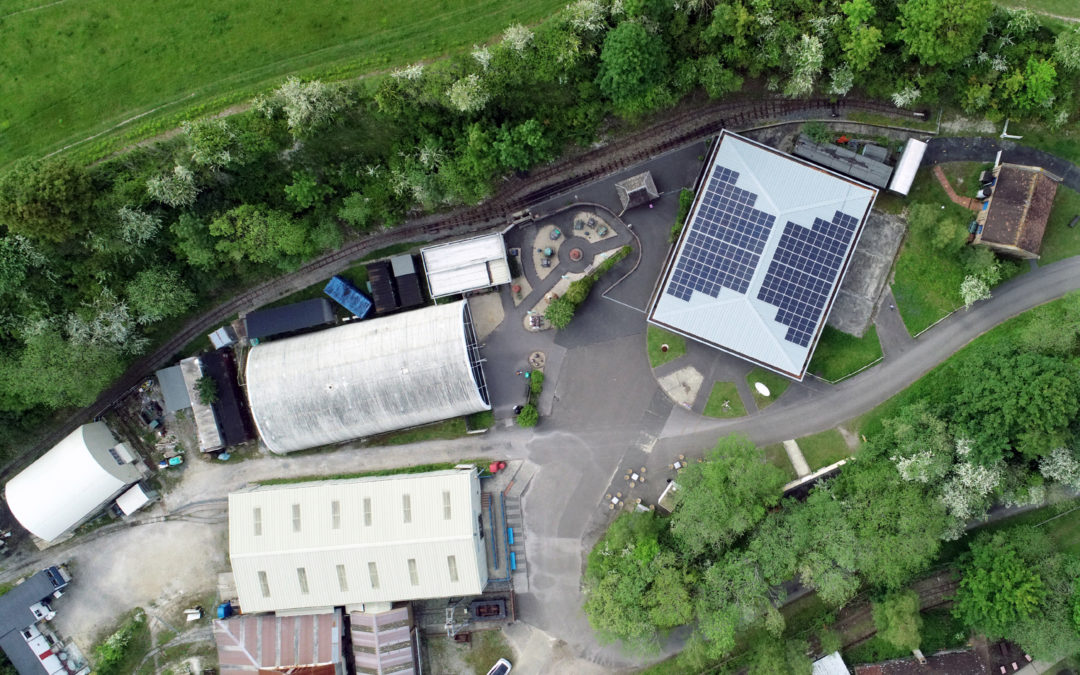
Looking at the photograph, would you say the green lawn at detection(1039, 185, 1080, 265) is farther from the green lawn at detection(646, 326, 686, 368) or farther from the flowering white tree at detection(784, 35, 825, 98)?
the green lawn at detection(646, 326, 686, 368)

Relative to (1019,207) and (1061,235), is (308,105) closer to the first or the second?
(1019,207)

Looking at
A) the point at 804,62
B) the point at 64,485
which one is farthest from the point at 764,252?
the point at 64,485

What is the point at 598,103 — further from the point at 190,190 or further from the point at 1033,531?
the point at 1033,531

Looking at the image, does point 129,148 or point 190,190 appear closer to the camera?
point 190,190

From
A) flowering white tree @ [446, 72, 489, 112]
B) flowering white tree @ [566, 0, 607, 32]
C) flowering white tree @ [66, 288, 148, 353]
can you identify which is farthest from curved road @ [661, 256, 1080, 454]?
flowering white tree @ [66, 288, 148, 353]

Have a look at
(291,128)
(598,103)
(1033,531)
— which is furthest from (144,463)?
(1033,531)

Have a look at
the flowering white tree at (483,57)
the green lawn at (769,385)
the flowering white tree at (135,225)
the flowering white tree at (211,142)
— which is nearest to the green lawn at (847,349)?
the green lawn at (769,385)
